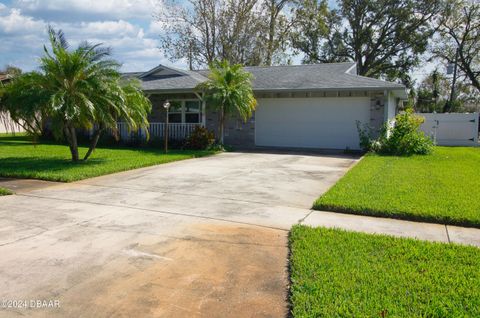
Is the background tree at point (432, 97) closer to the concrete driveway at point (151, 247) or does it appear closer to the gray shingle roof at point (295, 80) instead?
the gray shingle roof at point (295, 80)

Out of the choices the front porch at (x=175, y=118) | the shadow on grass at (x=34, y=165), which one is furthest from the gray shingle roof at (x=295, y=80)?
the shadow on grass at (x=34, y=165)

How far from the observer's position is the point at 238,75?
50.6 feet

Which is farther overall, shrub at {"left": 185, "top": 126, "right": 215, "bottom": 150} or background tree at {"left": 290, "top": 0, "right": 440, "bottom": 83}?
background tree at {"left": 290, "top": 0, "right": 440, "bottom": 83}

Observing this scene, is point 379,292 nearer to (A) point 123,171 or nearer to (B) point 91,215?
(B) point 91,215

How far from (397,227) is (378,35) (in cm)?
3377

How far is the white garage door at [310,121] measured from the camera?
630 inches

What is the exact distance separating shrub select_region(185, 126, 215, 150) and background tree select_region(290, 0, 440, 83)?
22.6 metres

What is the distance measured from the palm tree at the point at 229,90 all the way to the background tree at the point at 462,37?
25.6 m

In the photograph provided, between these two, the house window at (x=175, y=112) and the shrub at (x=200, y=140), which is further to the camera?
the house window at (x=175, y=112)

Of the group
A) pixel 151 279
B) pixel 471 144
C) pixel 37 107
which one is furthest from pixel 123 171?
pixel 471 144

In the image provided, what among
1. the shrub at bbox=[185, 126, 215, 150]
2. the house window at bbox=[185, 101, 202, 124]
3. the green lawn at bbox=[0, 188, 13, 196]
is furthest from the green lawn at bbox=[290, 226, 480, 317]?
the house window at bbox=[185, 101, 202, 124]

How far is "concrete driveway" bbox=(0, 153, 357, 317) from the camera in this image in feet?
10.8

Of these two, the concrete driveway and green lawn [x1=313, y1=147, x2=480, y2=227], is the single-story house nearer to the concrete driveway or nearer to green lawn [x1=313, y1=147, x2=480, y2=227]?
green lawn [x1=313, y1=147, x2=480, y2=227]

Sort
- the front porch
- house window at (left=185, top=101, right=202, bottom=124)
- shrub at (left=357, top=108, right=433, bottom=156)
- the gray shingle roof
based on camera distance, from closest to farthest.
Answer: shrub at (left=357, top=108, right=433, bottom=156) → the gray shingle roof → the front porch → house window at (left=185, top=101, right=202, bottom=124)
